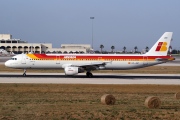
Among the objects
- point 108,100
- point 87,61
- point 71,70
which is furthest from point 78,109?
point 87,61

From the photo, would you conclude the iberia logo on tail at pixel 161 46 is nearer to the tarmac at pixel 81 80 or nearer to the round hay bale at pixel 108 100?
the tarmac at pixel 81 80

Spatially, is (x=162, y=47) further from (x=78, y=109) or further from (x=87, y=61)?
(x=78, y=109)

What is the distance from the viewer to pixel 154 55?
171 ft

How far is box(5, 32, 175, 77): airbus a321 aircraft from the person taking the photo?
50750 mm

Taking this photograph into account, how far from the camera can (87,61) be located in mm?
51500

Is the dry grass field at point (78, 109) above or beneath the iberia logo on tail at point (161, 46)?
beneath

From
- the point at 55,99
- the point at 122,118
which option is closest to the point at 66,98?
the point at 55,99

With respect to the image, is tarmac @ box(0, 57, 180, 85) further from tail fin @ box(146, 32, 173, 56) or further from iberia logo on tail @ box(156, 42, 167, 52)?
iberia logo on tail @ box(156, 42, 167, 52)

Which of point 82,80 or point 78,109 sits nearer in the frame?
point 78,109

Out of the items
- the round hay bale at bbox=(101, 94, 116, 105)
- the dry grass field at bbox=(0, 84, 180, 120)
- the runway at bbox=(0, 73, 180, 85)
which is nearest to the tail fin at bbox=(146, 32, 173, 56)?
the runway at bbox=(0, 73, 180, 85)

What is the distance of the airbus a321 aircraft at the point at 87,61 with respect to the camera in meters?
50.8

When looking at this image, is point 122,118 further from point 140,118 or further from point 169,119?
point 169,119

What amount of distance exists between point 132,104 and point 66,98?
17.3 ft

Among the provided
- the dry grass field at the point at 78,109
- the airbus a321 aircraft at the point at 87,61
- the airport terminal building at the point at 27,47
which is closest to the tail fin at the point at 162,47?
the airbus a321 aircraft at the point at 87,61
